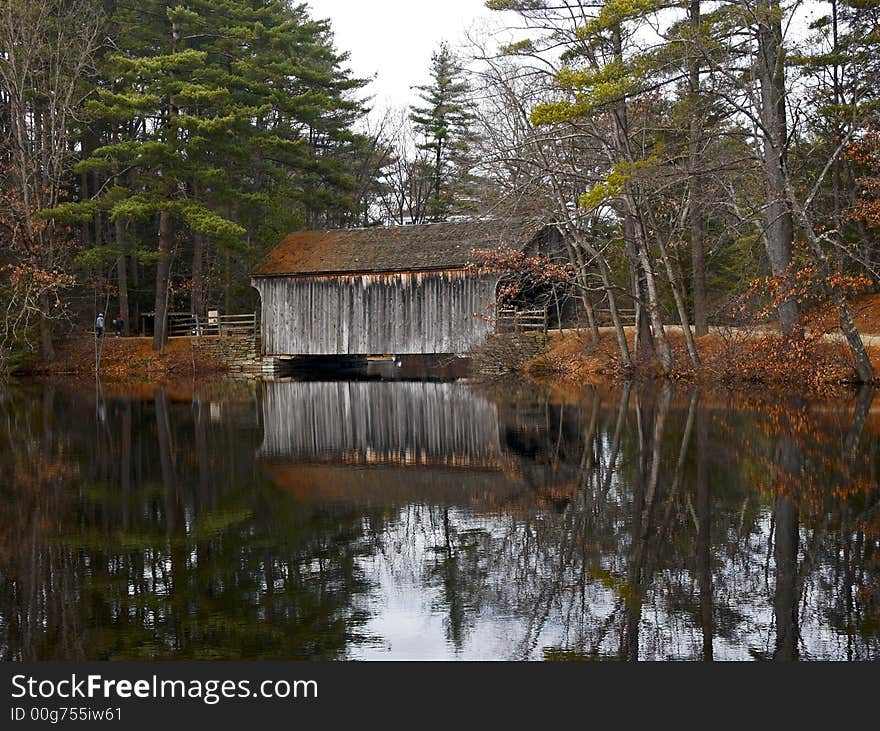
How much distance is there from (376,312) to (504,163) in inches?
400

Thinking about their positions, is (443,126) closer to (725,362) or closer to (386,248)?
(386,248)

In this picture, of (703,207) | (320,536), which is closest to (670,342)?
(703,207)

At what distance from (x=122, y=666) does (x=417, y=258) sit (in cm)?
3215

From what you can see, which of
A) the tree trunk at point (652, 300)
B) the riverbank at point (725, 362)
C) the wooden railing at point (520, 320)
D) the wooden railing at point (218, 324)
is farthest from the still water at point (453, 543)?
the wooden railing at point (218, 324)

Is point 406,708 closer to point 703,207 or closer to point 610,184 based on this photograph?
point 610,184

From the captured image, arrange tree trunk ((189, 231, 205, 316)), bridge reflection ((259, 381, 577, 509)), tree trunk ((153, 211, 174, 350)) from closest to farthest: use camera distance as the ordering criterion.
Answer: bridge reflection ((259, 381, 577, 509)), tree trunk ((153, 211, 174, 350)), tree trunk ((189, 231, 205, 316))

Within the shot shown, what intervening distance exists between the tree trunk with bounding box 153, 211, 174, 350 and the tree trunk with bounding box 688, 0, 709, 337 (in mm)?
21062

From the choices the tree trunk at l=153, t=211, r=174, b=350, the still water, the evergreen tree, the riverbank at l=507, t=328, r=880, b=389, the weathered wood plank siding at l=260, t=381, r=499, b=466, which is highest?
the evergreen tree

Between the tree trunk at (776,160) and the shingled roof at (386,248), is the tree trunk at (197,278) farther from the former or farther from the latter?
the tree trunk at (776,160)

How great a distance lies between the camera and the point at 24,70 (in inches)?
1384

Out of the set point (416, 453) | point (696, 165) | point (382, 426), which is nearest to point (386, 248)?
point (696, 165)

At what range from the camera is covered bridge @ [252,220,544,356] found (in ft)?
117

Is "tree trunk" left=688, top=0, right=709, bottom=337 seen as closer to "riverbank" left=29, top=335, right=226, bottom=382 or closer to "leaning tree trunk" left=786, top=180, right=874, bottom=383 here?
"leaning tree trunk" left=786, top=180, right=874, bottom=383

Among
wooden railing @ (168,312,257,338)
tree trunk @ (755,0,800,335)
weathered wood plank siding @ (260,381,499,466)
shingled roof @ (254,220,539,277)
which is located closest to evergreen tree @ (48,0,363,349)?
wooden railing @ (168,312,257,338)
